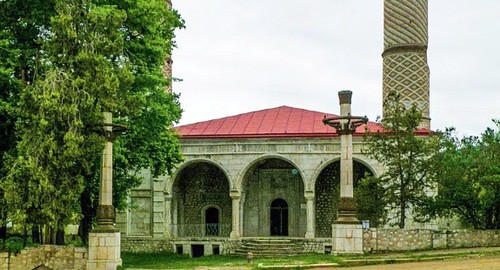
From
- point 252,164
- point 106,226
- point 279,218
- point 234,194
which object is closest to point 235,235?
point 234,194

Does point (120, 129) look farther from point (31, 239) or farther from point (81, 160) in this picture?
point (31, 239)

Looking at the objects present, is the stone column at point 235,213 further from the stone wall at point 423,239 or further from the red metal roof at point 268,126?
the stone wall at point 423,239

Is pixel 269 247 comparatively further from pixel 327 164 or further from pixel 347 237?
pixel 347 237

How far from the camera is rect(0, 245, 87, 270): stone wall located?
16.1 metres

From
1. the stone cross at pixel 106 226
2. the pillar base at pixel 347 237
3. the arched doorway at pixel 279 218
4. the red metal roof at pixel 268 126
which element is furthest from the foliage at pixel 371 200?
the stone cross at pixel 106 226

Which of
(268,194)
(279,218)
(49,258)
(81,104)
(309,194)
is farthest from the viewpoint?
(279,218)

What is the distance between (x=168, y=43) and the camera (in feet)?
66.2

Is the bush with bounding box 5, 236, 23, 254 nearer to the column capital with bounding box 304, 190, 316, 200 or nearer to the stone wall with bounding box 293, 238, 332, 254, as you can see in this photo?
the stone wall with bounding box 293, 238, 332, 254

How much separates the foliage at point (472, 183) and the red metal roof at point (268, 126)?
176 inches

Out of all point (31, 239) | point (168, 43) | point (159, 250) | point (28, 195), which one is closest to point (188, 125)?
point (159, 250)

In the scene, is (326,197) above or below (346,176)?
below

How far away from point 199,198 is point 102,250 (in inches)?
488

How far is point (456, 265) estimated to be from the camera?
48.4 feet

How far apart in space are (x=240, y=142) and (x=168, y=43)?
767cm
